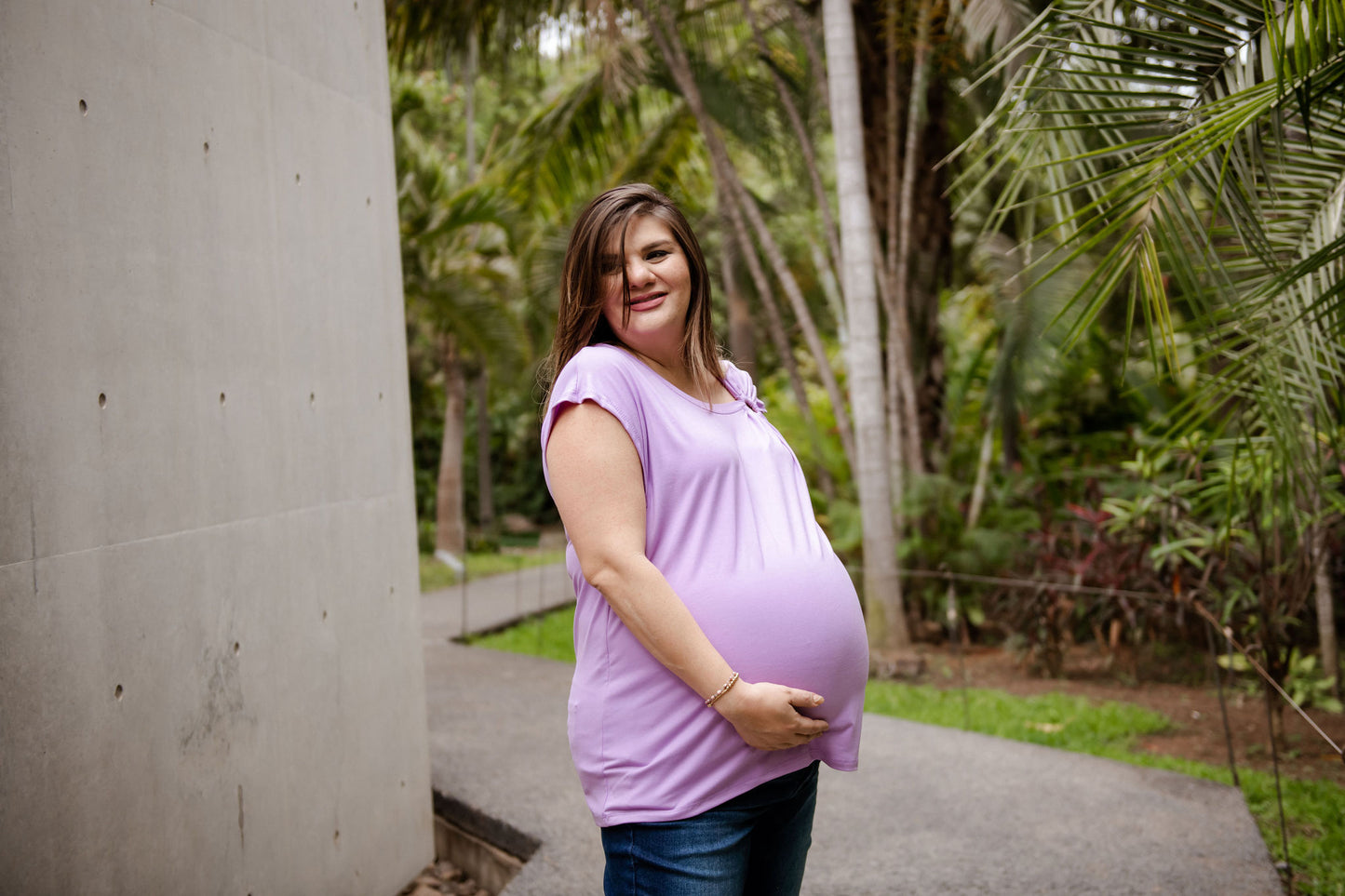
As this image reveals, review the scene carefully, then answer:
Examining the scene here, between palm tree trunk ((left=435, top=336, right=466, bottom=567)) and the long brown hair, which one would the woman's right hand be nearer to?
the long brown hair

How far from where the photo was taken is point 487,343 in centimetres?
1134

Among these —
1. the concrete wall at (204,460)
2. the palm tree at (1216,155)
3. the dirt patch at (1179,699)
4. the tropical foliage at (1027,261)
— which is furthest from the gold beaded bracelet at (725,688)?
the dirt patch at (1179,699)

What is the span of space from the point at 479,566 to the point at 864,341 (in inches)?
309

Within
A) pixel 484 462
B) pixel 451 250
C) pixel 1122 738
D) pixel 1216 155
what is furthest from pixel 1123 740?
pixel 484 462

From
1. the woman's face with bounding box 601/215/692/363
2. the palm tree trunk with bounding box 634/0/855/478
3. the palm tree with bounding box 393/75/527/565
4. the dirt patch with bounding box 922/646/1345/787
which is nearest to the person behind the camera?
the woman's face with bounding box 601/215/692/363

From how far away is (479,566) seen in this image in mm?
13125

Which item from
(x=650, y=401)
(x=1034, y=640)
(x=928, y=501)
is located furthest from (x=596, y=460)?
(x=928, y=501)

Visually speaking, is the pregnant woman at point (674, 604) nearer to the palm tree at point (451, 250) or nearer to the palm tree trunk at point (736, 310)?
the palm tree at point (451, 250)

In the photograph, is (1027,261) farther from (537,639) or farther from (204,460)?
(204,460)

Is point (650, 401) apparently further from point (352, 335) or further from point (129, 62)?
point (352, 335)

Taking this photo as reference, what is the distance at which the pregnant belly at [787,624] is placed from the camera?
59.6 inches

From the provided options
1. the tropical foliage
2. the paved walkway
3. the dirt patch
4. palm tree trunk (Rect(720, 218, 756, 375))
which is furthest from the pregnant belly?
palm tree trunk (Rect(720, 218, 756, 375))

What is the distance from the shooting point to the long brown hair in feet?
5.38

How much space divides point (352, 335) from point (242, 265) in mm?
559
